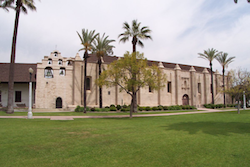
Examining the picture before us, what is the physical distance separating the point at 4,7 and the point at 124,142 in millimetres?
24215

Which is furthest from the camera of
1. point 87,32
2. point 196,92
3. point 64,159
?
point 196,92

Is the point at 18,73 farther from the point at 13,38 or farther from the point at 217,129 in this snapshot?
the point at 217,129

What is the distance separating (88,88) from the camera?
34.1 m

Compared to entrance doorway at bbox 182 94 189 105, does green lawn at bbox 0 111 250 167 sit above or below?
below

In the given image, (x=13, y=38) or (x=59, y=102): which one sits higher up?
(x=13, y=38)

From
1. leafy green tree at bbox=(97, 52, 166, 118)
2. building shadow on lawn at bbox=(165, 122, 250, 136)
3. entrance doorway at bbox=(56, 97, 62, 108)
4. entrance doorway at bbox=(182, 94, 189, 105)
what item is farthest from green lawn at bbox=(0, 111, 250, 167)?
entrance doorway at bbox=(182, 94, 189, 105)

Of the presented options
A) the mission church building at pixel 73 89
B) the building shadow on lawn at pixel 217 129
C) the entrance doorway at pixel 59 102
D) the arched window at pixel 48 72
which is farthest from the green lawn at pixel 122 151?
the arched window at pixel 48 72

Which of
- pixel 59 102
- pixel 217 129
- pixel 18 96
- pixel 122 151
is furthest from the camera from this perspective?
pixel 18 96

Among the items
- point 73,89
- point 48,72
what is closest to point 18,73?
point 48,72

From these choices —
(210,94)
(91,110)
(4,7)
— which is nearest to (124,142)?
(91,110)

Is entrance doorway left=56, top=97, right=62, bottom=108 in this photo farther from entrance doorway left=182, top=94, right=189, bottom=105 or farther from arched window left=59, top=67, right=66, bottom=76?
entrance doorway left=182, top=94, right=189, bottom=105

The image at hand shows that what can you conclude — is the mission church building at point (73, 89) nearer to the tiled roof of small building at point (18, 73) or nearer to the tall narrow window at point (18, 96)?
the tiled roof of small building at point (18, 73)

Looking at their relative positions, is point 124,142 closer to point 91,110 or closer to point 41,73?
point 91,110

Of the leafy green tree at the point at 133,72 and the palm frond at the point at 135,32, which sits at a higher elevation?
the palm frond at the point at 135,32
